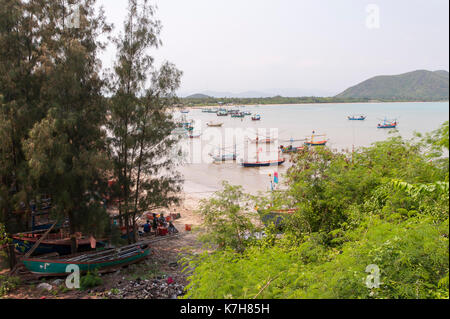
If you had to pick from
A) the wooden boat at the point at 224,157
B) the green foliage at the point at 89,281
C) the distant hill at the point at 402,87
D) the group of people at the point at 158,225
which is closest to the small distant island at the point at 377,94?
the distant hill at the point at 402,87

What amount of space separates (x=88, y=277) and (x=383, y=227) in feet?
32.9

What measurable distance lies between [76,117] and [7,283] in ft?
20.0

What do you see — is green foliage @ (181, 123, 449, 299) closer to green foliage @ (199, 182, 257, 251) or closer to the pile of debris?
green foliage @ (199, 182, 257, 251)

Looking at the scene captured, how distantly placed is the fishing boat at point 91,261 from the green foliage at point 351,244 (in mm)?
6021

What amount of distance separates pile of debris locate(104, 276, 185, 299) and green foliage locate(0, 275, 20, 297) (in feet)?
10.5

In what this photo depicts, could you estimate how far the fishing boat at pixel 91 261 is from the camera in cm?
1111

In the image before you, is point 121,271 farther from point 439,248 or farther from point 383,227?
point 439,248

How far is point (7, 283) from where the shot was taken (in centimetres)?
1039

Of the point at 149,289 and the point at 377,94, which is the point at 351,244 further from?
the point at 377,94

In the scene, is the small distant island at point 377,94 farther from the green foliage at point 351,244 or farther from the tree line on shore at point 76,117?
the green foliage at point 351,244

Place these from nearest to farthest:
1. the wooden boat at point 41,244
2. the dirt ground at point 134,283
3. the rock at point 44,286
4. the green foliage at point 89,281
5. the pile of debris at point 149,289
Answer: the pile of debris at point 149,289
the dirt ground at point 134,283
the rock at point 44,286
the green foliage at point 89,281
the wooden boat at point 41,244
